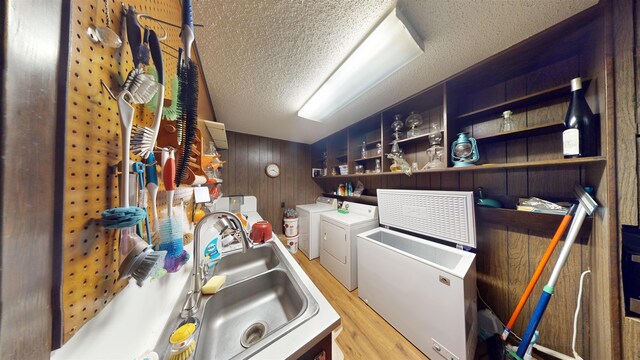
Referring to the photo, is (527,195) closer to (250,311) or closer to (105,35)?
(250,311)

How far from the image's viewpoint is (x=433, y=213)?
1481 mm

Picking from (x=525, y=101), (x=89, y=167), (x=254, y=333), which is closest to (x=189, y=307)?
(x=254, y=333)

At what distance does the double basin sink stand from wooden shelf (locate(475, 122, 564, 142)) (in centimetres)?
159

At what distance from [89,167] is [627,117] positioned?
187 cm

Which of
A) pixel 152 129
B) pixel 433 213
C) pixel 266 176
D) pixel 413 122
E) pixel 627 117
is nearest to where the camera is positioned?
pixel 152 129

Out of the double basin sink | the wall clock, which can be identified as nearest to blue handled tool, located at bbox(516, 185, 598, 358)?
the double basin sink

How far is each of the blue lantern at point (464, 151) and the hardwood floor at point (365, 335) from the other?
1422 millimetres

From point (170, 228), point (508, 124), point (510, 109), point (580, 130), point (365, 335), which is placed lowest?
point (365, 335)

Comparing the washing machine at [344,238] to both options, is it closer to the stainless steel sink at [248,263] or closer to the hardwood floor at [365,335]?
the hardwood floor at [365,335]

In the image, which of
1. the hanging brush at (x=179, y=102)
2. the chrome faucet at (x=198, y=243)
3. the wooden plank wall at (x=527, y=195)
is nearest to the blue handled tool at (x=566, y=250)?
the wooden plank wall at (x=527, y=195)

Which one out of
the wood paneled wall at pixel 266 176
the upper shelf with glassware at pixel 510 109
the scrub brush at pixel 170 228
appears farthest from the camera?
the wood paneled wall at pixel 266 176

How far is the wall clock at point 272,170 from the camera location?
2746 millimetres

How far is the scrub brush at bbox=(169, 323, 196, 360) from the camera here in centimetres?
46

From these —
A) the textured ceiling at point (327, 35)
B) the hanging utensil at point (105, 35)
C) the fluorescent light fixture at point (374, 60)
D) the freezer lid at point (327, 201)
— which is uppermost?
the textured ceiling at point (327, 35)
